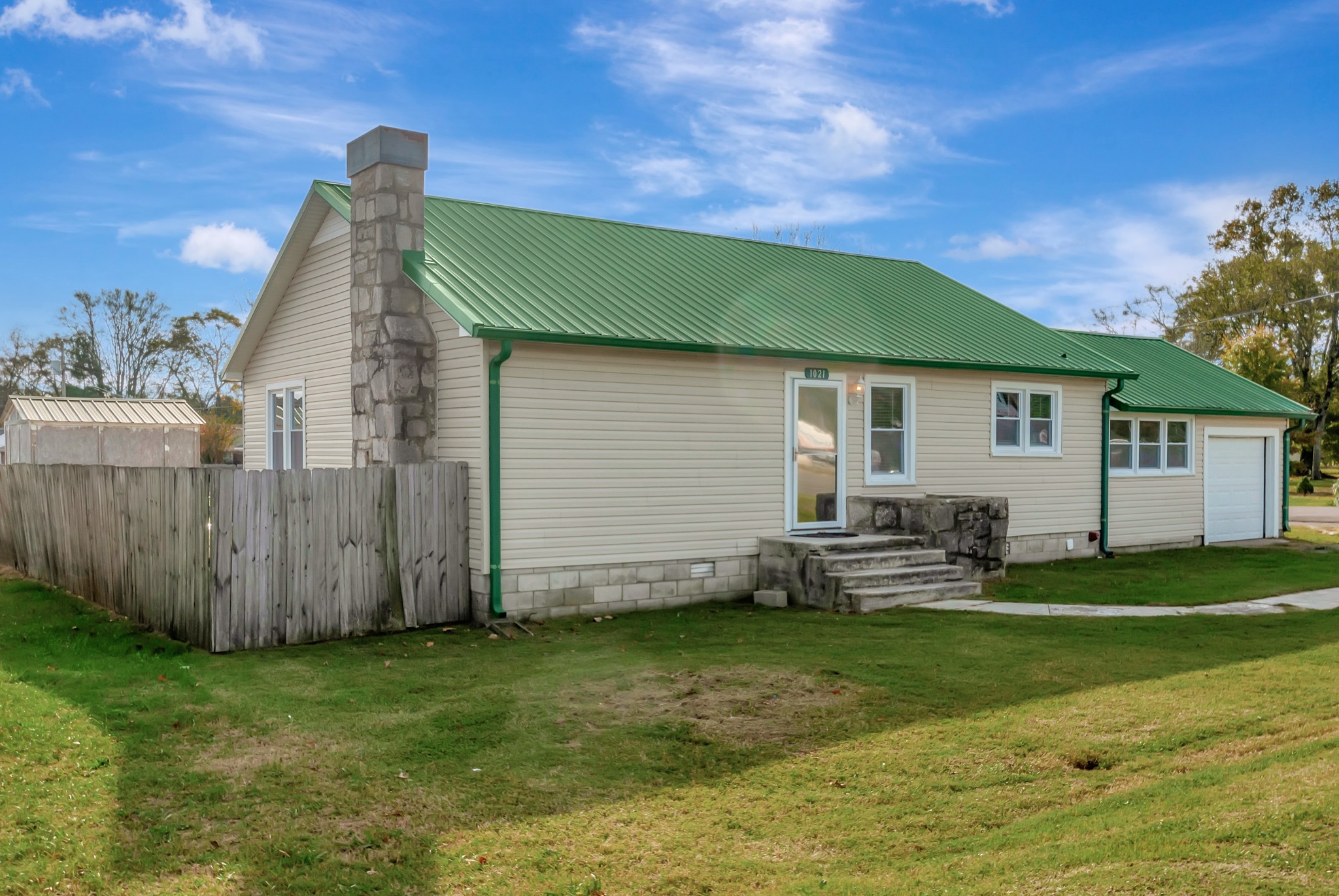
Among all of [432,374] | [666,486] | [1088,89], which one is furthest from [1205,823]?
[1088,89]

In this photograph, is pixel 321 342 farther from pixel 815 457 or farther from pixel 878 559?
pixel 878 559

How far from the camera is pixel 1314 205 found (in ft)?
160

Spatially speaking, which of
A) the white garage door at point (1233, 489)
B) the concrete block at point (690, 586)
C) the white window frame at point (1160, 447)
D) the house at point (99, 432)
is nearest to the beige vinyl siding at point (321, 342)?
the concrete block at point (690, 586)

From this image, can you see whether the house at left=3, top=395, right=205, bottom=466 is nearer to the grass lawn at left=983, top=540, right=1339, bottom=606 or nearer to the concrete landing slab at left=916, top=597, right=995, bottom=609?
the concrete landing slab at left=916, top=597, right=995, bottom=609

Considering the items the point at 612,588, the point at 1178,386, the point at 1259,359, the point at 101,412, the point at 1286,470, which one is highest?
the point at 1259,359

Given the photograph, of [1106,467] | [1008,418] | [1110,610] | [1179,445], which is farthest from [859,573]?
[1179,445]

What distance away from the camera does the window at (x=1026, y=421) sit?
15.5m

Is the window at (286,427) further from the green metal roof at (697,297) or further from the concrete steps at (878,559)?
the concrete steps at (878,559)

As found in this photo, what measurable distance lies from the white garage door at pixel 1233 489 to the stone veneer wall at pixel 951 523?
25.7ft

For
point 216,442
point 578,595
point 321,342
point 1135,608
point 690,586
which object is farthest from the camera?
point 216,442

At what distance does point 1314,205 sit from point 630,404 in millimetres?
50055

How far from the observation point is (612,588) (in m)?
11.4

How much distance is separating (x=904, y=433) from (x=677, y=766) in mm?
8982

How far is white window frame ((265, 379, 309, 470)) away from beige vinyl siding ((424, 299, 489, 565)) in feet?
12.9
